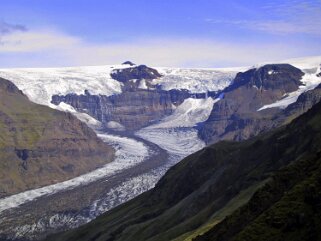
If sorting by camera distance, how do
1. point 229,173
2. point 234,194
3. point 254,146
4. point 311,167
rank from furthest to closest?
point 254,146 < point 229,173 < point 234,194 < point 311,167

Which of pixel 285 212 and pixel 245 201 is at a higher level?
pixel 285 212

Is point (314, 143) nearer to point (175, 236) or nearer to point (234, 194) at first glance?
point (234, 194)

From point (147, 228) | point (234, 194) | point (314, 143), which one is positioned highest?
point (314, 143)

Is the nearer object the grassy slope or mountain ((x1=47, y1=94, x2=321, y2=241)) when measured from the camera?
the grassy slope

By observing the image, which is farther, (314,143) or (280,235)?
(314,143)

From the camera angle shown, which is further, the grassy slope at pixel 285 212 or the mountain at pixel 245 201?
the mountain at pixel 245 201

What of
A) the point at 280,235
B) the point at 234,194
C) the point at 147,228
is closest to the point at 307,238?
the point at 280,235

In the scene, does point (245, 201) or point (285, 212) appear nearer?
point (285, 212)

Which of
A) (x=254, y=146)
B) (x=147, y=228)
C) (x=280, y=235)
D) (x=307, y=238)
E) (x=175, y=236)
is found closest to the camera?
(x=307, y=238)
